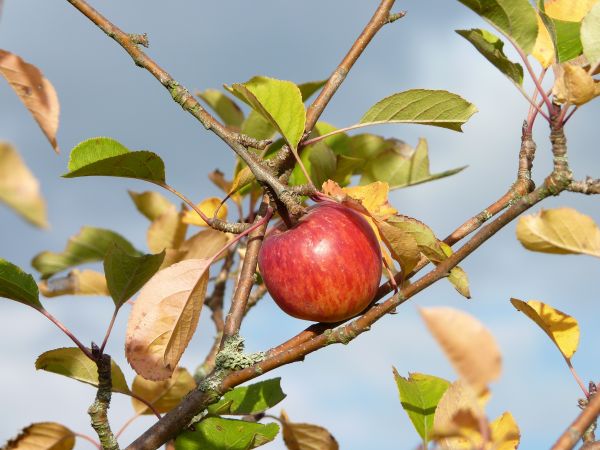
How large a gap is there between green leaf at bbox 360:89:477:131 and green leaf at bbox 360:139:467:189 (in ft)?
1.29

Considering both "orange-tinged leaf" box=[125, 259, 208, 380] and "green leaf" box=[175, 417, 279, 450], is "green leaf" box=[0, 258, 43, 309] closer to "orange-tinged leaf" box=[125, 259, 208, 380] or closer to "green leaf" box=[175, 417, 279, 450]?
"orange-tinged leaf" box=[125, 259, 208, 380]

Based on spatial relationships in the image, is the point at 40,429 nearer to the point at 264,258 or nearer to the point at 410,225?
the point at 264,258

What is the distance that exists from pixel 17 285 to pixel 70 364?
0.61 ft

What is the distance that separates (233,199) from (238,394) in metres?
0.66

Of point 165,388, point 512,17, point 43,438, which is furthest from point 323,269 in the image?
point 43,438

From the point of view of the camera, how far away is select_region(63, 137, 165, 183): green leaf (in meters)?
1.04

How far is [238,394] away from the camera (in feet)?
4.04

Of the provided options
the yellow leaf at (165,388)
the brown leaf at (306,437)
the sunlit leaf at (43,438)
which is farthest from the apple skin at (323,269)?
the sunlit leaf at (43,438)

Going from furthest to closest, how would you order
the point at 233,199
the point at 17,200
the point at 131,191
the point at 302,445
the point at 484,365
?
the point at 131,191
the point at 233,199
the point at 302,445
the point at 484,365
the point at 17,200

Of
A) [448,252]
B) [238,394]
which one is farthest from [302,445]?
[448,252]

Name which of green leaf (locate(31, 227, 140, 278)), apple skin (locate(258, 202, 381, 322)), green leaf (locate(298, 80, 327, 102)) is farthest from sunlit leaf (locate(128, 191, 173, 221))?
apple skin (locate(258, 202, 381, 322))

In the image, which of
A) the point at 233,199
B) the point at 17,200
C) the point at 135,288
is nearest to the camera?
the point at 17,200

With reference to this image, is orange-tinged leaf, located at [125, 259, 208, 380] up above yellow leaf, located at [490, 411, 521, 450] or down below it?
above

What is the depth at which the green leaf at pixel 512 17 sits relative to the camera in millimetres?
1069
